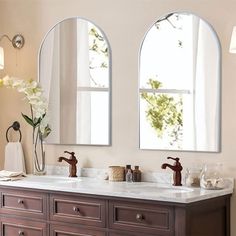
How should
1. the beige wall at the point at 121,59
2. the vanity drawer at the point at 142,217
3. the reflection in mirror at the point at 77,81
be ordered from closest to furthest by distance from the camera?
the vanity drawer at the point at 142,217 < the beige wall at the point at 121,59 < the reflection in mirror at the point at 77,81

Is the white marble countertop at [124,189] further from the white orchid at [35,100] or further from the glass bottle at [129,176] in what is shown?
the white orchid at [35,100]

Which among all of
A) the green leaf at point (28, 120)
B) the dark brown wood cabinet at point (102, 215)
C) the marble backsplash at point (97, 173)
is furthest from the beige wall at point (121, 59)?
the dark brown wood cabinet at point (102, 215)

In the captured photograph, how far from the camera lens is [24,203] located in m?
3.89

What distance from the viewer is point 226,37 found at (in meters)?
3.65

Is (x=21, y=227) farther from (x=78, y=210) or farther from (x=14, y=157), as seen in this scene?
(x=14, y=157)

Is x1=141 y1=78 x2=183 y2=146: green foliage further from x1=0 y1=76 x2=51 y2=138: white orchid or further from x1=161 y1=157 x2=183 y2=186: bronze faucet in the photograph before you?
x1=0 y1=76 x2=51 y2=138: white orchid

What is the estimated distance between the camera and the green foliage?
3.83 metres

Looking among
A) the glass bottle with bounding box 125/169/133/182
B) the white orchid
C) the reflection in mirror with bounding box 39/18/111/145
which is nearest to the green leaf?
the white orchid

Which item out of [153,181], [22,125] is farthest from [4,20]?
[153,181]

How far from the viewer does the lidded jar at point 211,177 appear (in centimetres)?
353

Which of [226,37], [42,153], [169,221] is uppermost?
[226,37]

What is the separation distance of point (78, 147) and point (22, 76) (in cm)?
79

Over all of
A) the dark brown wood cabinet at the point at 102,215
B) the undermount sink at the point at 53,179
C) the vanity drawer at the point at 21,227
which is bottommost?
the vanity drawer at the point at 21,227

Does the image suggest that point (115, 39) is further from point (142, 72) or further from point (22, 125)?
point (22, 125)
